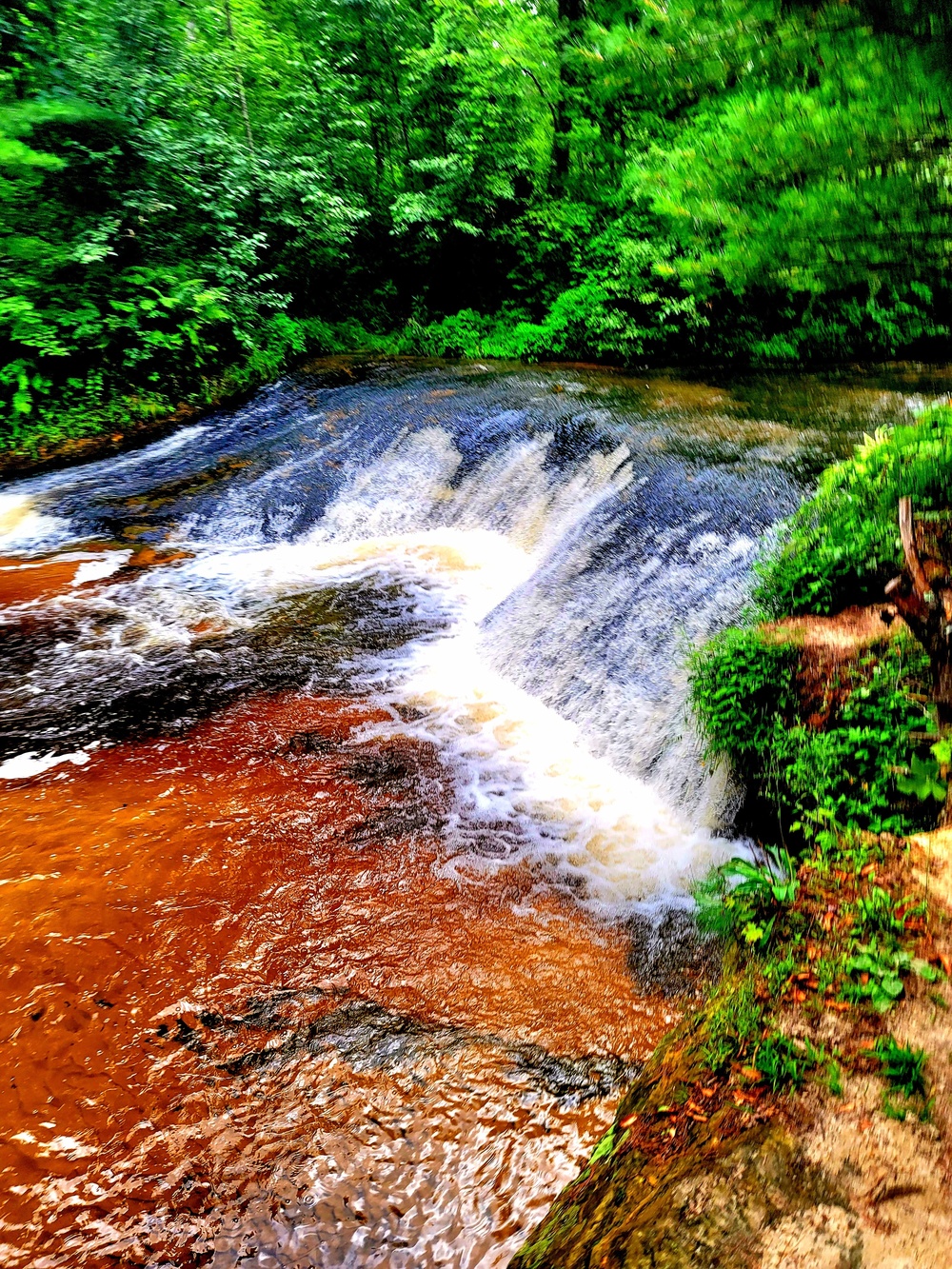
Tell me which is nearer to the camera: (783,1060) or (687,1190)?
(687,1190)

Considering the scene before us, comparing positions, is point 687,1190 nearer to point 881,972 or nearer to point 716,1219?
point 716,1219

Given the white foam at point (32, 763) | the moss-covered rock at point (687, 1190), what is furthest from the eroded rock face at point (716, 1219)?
the white foam at point (32, 763)

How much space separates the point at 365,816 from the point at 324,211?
12.1 metres

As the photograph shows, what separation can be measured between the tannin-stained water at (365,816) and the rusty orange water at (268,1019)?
14 millimetres

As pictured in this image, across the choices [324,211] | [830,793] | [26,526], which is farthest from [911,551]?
[324,211]

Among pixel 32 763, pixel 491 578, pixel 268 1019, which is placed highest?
pixel 491 578

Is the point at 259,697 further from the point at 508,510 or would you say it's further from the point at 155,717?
the point at 508,510

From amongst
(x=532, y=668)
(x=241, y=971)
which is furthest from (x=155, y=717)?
(x=532, y=668)

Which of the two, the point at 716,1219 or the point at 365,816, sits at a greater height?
the point at 716,1219

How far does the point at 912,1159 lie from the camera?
181cm

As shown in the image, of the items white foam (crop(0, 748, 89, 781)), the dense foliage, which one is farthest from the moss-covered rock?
white foam (crop(0, 748, 89, 781))

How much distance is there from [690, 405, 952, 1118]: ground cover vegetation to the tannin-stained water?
473 mm

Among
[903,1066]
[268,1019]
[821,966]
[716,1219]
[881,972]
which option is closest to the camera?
[716,1219]

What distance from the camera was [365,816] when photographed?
4426mm
